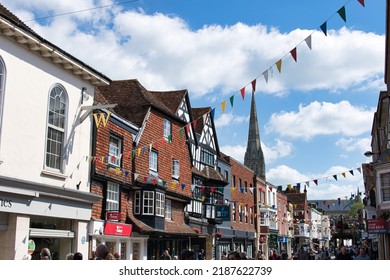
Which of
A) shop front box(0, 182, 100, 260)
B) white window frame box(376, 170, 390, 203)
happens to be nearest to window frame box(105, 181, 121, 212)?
shop front box(0, 182, 100, 260)

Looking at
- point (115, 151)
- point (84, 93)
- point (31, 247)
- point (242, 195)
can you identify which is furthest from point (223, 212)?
point (31, 247)

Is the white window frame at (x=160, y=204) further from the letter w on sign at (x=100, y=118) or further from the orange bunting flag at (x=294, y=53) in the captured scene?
the orange bunting flag at (x=294, y=53)

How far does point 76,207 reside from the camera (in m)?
16.2

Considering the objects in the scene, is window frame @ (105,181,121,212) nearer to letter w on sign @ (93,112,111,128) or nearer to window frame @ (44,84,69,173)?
letter w on sign @ (93,112,111,128)

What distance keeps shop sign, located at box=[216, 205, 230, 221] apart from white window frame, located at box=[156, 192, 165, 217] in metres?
9.48

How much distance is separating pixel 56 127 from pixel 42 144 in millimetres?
1019

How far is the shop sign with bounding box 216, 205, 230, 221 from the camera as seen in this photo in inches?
1267

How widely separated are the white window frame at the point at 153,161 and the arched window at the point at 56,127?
8152 millimetres

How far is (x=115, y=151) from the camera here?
20.4m

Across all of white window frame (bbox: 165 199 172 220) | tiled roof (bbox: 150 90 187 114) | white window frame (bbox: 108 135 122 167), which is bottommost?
white window frame (bbox: 165 199 172 220)

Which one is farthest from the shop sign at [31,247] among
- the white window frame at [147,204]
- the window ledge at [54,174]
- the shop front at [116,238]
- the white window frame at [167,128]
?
the white window frame at [167,128]
